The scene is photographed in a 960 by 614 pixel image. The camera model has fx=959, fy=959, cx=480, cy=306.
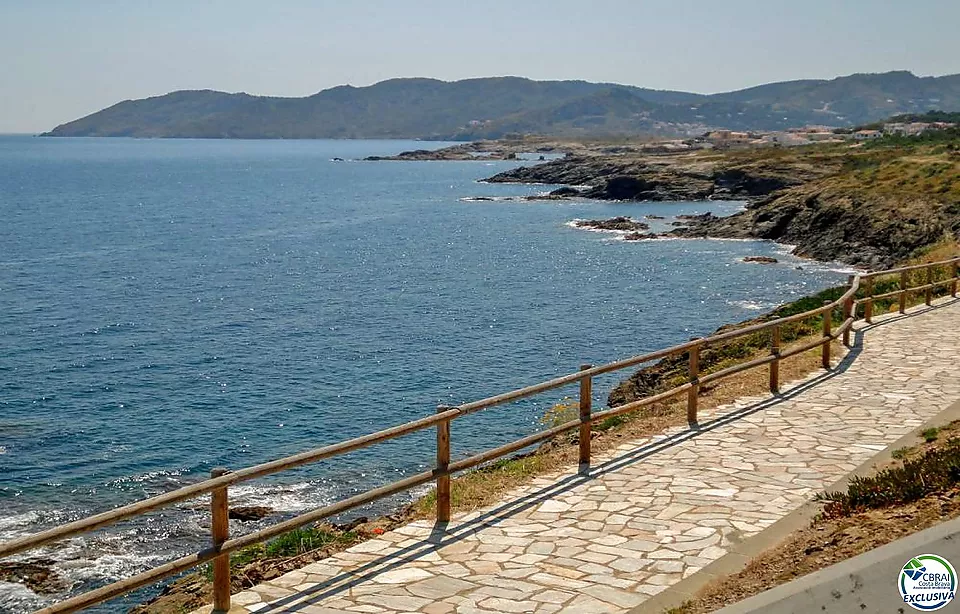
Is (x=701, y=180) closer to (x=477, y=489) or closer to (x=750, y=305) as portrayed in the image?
(x=750, y=305)

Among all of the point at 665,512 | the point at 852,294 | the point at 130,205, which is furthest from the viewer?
the point at 130,205

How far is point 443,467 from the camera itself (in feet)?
32.9

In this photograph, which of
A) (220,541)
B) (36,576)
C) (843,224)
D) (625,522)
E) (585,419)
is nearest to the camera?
(220,541)

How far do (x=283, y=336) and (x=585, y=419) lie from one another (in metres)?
31.6

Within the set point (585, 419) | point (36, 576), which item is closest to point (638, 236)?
point (36, 576)

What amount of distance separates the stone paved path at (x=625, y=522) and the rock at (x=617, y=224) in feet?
221

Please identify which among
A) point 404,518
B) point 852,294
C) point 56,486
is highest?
point 852,294

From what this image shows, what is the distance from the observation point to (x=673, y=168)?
4747 inches

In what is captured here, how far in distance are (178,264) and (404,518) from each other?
5811 cm

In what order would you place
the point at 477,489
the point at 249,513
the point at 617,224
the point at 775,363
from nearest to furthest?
the point at 477,489
the point at 775,363
the point at 249,513
the point at 617,224

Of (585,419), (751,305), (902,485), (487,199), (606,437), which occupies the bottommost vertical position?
(751,305)

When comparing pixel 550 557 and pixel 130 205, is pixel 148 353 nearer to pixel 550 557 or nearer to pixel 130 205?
pixel 550 557

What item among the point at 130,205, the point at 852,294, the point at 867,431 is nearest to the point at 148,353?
the point at 852,294

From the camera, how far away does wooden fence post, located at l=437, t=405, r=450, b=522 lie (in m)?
9.96
